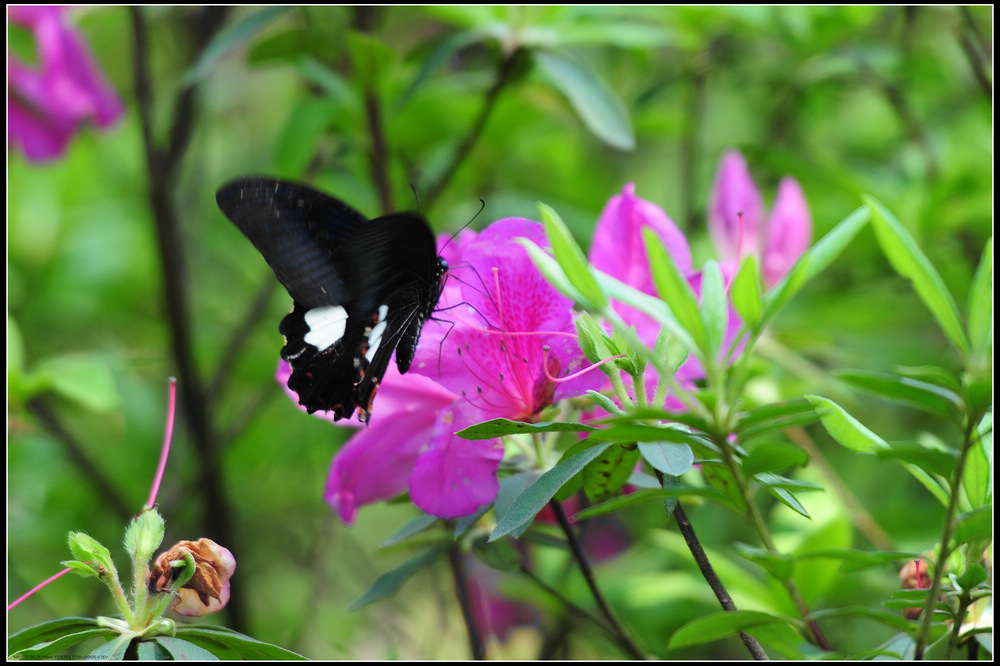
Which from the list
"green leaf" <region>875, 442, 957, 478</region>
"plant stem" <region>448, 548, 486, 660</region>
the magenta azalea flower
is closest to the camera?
→ "green leaf" <region>875, 442, 957, 478</region>

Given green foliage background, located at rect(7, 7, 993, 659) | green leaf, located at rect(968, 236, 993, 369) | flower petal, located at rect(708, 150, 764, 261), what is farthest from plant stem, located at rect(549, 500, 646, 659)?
flower petal, located at rect(708, 150, 764, 261)

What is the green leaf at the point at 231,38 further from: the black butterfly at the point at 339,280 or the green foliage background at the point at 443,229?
the black butterfly at the point at 339,280

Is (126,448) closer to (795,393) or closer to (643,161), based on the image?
(795,393)

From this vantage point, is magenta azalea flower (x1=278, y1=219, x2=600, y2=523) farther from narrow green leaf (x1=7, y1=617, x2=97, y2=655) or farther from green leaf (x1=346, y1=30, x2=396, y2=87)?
green leaf (x1=346, y1=30, x2=396, y2=87)

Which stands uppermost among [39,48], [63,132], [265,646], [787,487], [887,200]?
[39,48]

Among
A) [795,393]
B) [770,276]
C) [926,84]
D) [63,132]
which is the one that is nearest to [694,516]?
[795,393]
